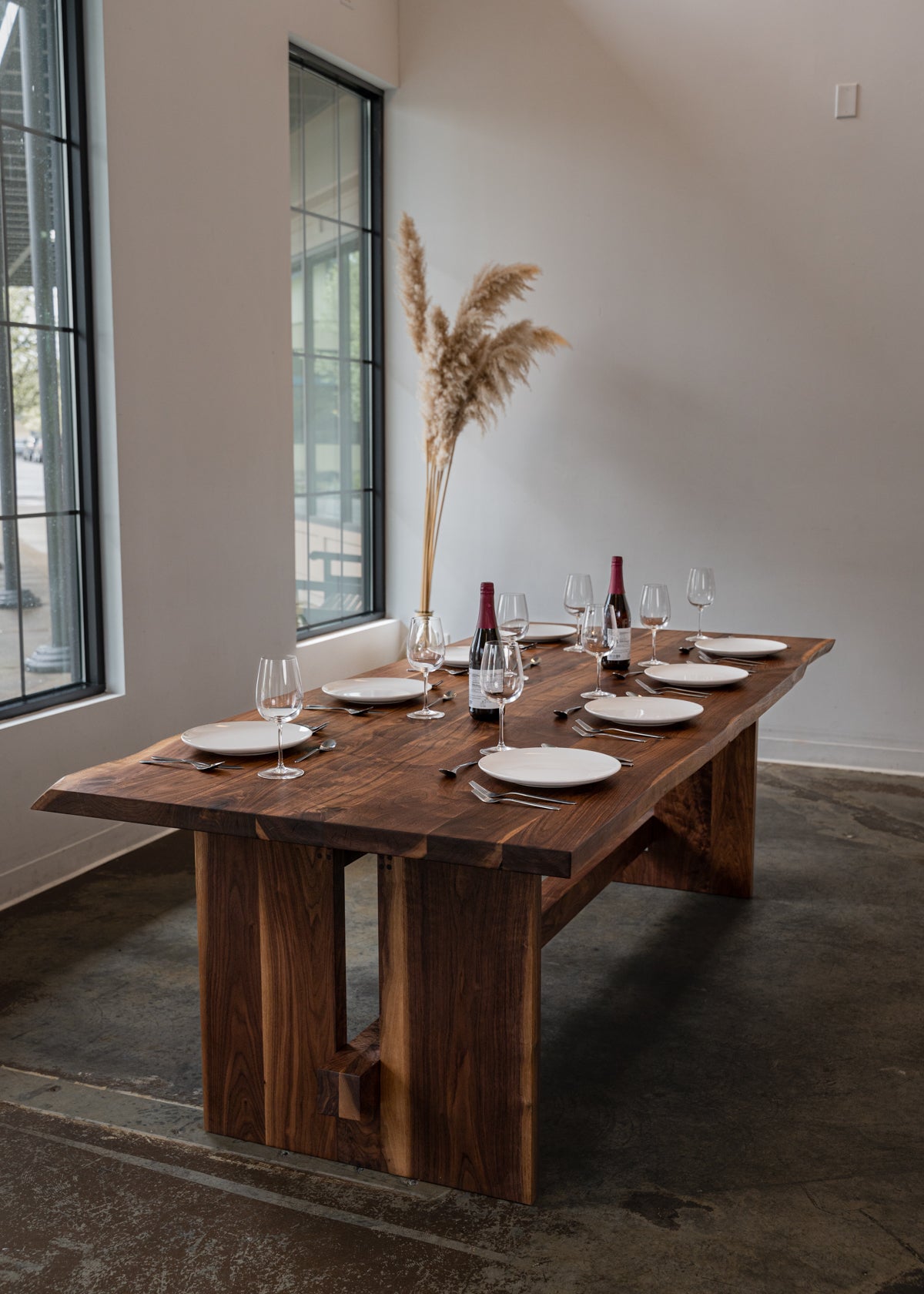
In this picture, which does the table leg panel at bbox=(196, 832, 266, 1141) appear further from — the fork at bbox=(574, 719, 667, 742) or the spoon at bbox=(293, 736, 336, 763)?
the fork at bbox=(574, 719, 667, 742)

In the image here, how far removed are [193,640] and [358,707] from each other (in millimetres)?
1643

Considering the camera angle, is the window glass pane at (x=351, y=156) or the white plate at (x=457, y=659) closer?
the white plate at (x=457, y=659)

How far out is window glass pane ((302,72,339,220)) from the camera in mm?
4844

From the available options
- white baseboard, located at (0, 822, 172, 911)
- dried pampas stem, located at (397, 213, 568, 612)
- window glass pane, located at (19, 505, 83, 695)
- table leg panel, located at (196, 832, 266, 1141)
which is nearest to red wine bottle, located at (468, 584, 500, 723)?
table leg panel, located at (196, 832, 266, 1141)

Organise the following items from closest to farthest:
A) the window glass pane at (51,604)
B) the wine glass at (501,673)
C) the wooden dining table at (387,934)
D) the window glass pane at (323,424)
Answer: the wooden dining table at (387,934), the wine glass at (501,673), the window glass pane at (51,604), the window glass pane at (323,424)

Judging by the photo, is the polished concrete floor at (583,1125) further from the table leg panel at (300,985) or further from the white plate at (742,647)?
the white plate at (742,647)

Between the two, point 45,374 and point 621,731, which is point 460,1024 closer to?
point 621,731

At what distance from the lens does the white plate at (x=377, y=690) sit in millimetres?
2557

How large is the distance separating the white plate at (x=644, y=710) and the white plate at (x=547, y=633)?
2.91 ft

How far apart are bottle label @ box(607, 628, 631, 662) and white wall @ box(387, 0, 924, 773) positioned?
6.98ft

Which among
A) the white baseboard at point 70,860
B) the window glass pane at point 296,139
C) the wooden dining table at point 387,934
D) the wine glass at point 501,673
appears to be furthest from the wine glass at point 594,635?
the window glass pane at point 296,139

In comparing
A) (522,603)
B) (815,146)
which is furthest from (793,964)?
(815,146)

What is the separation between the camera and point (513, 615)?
277 cm

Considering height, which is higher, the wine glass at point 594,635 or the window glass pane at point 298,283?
the window glass pane at point 298,283
